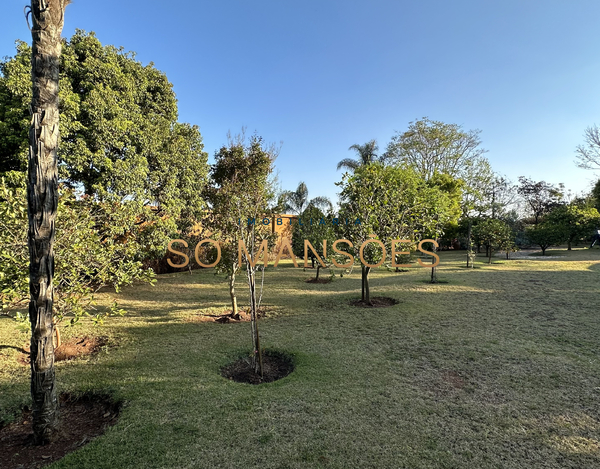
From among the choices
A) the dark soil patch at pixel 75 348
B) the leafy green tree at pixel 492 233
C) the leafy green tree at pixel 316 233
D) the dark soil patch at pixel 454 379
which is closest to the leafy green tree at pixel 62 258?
the dark soil patch at pixel 75 348

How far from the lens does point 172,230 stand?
9086mm

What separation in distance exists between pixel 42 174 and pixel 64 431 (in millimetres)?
2089

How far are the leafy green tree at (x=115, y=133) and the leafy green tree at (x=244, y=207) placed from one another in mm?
2389

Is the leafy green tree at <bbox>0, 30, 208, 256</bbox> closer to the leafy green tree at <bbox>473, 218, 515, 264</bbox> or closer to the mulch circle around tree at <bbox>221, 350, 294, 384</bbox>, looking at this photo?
the mulch circle around tree at <bbox>221, 350, 294, 384</bbox>

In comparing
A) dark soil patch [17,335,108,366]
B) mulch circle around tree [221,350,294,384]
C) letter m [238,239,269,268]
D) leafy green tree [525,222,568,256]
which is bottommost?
mulch circle around tree [221,350,294,384]

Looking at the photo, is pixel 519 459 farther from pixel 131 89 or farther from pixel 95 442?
pixel 131 89

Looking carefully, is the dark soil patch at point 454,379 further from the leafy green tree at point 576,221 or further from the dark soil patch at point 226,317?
the leafy green tree at point 576,221

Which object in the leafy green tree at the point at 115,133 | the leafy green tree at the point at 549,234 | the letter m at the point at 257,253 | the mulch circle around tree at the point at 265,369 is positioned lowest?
the mulch circle around tree at the point at 265,369

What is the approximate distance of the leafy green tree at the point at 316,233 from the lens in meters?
8.61

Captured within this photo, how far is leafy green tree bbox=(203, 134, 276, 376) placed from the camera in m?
3.94

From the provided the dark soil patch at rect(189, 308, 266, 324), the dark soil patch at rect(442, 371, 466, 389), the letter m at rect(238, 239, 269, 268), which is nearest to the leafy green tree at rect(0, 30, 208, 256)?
the dark soil patch at rect(189, 308, 266, 324)

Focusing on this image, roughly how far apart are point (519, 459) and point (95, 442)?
3108 mm

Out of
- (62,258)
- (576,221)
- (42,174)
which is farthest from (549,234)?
(42,174)

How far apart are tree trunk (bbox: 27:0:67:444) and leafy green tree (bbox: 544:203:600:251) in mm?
23607
